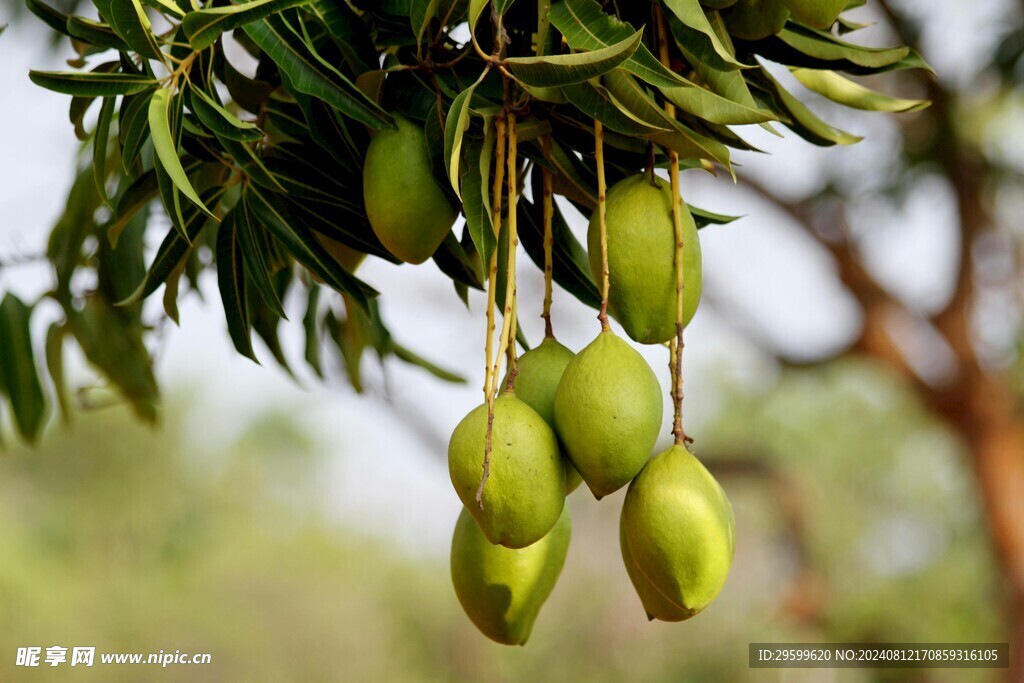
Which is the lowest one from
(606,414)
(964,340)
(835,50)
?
(964,340)

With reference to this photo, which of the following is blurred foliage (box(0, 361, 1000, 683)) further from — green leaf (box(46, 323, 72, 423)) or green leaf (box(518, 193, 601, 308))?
green leaf (box(518, 193, 601, 308))

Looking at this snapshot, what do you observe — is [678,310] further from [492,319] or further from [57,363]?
[57,363]

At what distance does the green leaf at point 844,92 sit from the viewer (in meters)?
0.59

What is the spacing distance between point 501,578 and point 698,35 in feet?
0.82

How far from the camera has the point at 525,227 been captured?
537mm

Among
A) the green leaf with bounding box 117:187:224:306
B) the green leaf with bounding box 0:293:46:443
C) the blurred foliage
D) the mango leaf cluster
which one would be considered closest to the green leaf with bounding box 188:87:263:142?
the mango leaf cluster

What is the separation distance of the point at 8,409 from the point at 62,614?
21.6 feet

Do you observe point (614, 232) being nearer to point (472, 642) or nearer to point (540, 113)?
point (540, 113)

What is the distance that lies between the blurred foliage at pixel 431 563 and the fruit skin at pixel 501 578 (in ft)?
11.0

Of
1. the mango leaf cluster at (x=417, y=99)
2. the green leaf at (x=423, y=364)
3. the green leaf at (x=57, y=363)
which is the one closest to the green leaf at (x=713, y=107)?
the mango leaf cluster at (x=417, y=99)

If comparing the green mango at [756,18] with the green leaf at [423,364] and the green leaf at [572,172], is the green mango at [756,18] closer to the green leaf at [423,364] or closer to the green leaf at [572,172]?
the green leaf at [572,172]

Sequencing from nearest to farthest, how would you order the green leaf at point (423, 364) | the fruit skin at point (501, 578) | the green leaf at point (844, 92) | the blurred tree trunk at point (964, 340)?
the fruit skin at point (501, 578), the green leaf at point (844, 92), the green leaf at point (423, 364), the blurred tree trunk at point (964, 340)

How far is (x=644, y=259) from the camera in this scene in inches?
17.6

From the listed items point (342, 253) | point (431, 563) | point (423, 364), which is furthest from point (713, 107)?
point (431, 563)
